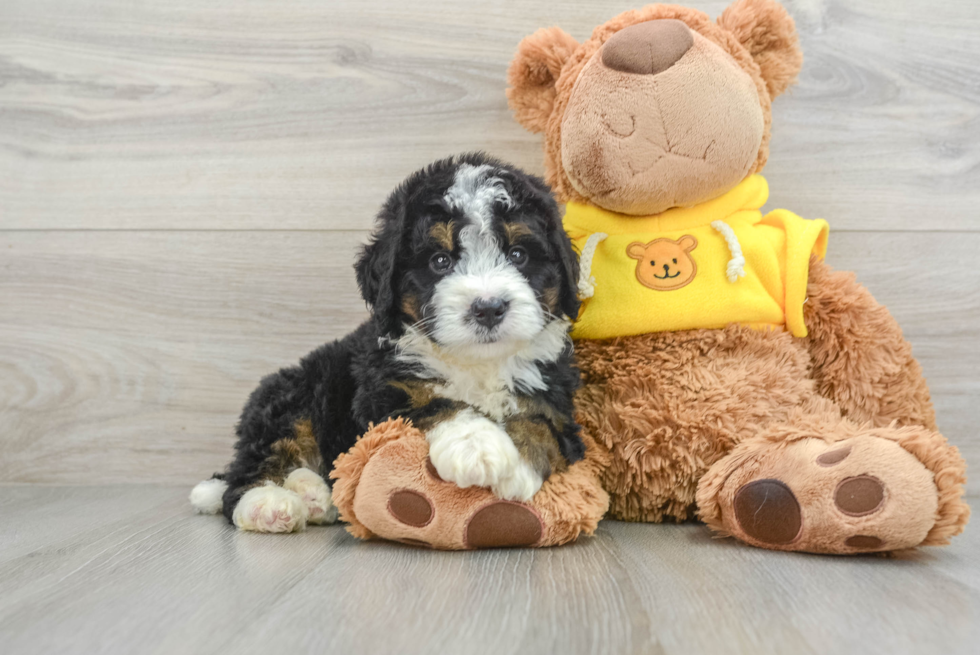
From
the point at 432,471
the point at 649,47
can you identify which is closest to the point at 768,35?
the point at 649,47

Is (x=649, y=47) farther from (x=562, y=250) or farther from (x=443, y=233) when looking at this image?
(x=443, y=233)

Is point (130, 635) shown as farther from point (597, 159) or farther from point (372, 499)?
point (597, 159)

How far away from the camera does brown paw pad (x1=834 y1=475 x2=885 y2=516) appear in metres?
1.32

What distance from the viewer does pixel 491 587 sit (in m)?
1.23

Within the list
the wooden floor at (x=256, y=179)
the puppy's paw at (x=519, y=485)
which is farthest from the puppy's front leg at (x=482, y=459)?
the wooden floor at (x=256, y=179)

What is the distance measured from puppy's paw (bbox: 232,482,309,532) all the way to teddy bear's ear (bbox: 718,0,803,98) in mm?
1578

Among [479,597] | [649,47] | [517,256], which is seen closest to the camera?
[479,597]

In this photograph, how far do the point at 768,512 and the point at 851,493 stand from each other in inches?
6.2

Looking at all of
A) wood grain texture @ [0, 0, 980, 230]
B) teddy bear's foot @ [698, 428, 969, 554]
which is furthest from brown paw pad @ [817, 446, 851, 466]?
wood grain texture @ [0, 0, 980, 230]

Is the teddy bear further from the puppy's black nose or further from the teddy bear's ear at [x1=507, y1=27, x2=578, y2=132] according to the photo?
the puppy's black nose

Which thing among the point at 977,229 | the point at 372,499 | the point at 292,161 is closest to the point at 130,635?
the point at 372,499

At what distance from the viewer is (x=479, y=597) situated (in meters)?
1.18

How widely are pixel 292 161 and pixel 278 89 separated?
0.77 feet

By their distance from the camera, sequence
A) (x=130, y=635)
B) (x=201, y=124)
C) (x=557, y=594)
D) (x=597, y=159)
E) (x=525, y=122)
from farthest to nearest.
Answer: (x=201, y=124) → (x=525, y=122) → (x=597, y=159) → (x=557, y=594) → (x=130, y=635)
